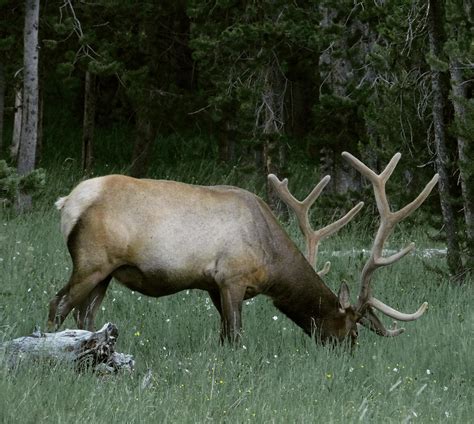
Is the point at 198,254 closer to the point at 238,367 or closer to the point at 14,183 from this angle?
the point at 238,367

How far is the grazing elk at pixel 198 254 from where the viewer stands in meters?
7.46

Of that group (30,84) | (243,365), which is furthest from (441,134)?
(30,84)

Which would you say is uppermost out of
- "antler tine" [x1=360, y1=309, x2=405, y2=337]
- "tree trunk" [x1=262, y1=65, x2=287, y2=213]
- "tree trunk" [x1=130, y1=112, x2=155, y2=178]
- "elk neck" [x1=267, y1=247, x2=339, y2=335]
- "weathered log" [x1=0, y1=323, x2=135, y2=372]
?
"weathered log" [x1=0, y1=323, x2=135, y2=372]

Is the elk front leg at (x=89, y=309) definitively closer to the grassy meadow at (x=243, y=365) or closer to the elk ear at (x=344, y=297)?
the grassy meadow at (x=243, y=365)

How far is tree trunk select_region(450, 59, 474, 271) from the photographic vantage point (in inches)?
398

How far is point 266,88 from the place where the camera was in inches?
619

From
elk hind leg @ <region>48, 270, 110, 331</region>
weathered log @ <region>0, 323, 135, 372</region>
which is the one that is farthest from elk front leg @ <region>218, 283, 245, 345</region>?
weathered log @ <region>0, 323, 135, 372</region>

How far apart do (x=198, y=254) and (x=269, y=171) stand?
785 centimetres

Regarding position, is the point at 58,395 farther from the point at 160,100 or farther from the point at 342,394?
the point at 160,100

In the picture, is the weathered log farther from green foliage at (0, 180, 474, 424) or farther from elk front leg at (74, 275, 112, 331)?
elk front leg at (74, 275, 112, 331)

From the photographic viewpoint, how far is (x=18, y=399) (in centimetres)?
549

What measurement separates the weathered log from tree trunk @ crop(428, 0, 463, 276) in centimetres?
503

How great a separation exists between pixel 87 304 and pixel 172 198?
3.03 feet

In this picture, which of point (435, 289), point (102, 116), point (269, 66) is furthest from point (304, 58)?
point (102, 116)
